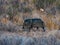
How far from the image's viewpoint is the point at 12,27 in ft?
30.6

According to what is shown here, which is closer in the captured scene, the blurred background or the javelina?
the blurred background

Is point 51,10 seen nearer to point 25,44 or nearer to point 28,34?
point 28,34

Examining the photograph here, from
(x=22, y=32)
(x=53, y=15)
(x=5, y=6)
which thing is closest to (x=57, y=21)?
(x=53, y=15)

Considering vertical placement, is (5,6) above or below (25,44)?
above

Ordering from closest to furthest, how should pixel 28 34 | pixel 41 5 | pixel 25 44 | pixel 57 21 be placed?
1. pixel 25 44
2. pixel 28 34
3. pixel 57 21
4. pixel 41 5

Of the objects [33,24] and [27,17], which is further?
[27,17]

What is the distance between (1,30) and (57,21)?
206 centimetres

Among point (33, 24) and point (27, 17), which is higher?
point (27, 17)

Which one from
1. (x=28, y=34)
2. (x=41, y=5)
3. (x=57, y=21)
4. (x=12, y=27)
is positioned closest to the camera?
(x=28, y=34)

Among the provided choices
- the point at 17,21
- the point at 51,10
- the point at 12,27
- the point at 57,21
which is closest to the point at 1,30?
the point at 12,27

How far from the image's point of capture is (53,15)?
10812 mm

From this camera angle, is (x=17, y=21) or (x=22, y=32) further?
(x=17, y=21)

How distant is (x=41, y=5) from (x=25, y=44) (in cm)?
408

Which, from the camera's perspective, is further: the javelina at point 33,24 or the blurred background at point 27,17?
the javelina at point 33,24
